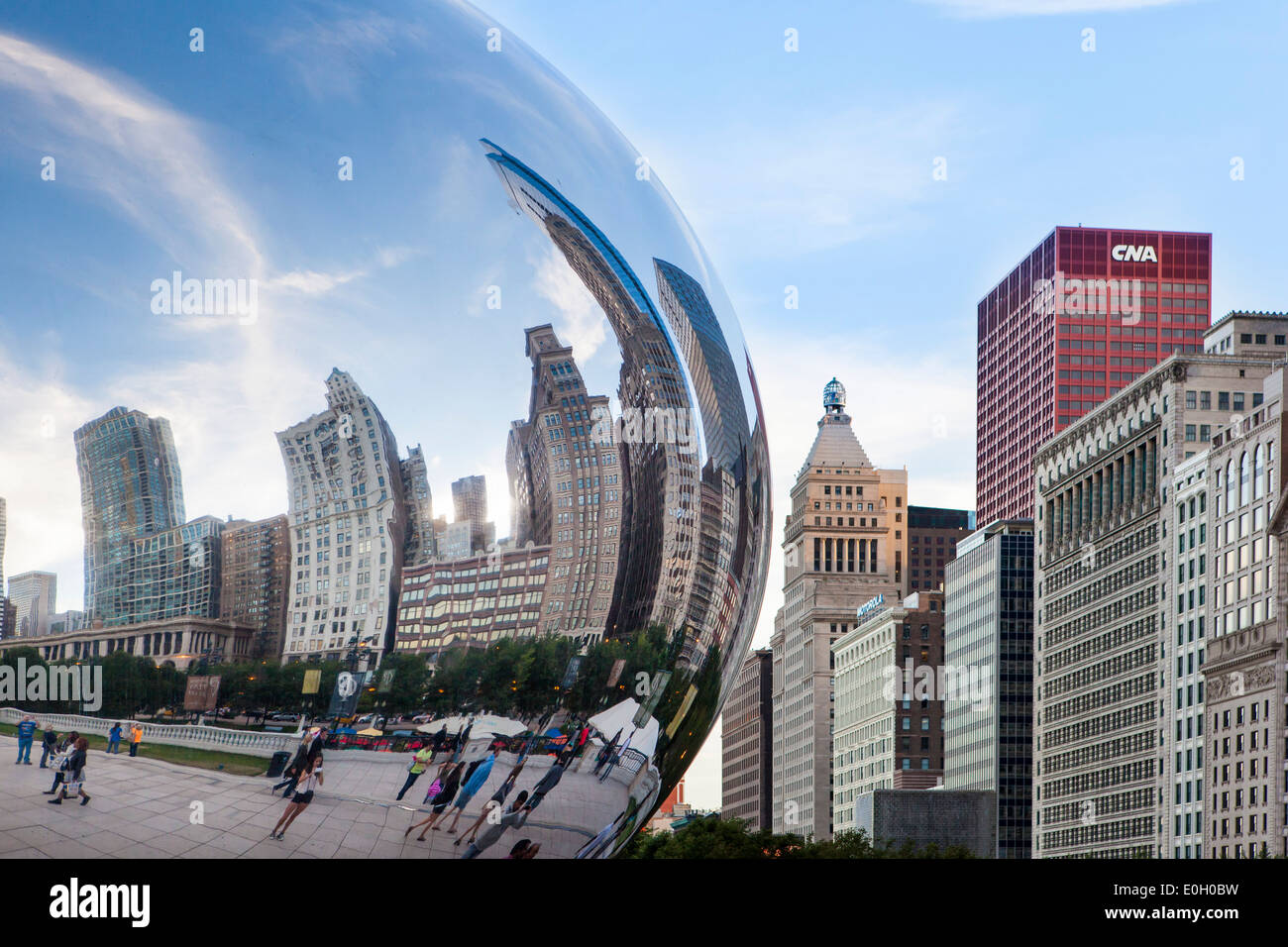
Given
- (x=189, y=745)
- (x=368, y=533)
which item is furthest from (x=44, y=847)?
(x=368, y=533)

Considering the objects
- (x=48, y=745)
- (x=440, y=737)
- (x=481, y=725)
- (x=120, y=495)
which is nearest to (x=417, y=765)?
(x=440, y=737)

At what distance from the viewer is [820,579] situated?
18625 centimetres

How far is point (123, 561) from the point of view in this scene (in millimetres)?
4543

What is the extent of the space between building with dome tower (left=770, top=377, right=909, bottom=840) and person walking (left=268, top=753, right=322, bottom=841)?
16991cm

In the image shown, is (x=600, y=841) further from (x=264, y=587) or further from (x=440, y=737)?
(x=264, y=587)

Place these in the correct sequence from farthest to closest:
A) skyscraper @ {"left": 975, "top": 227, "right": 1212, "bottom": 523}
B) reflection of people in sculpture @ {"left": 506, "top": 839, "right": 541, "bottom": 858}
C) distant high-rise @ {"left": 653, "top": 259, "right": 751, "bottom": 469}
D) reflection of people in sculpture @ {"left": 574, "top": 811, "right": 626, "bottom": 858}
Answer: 1. skyscraper @ {"left": 975, "top": 227, "right": 1212, "bottom": 523}
2. distant high-rise @ {"left": 653, "top": 259, "right": 751, "bottom": 469}
3. reflection of people in sculpture @ {"left": 574, "top": 811, "right": 626, "bottom": 858}
4. reflection of people in sculpture @ {"left": 506, "top": 839, "right": 541, "bottom": 858}

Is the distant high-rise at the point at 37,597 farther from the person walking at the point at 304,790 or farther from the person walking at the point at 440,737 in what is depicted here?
the person walking at the point at 440,737

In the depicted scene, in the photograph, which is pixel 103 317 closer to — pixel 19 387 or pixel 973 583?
pixel 19 387

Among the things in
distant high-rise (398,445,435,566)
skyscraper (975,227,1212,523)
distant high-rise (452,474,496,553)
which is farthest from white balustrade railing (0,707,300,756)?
skyscraper (975,227,1212,523)

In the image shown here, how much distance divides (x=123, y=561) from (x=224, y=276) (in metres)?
0.77

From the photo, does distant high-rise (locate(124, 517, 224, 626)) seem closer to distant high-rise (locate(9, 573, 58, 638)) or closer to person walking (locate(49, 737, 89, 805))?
distant high-rise (locate(9, 573, 58, 638))

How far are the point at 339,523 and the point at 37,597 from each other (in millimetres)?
773

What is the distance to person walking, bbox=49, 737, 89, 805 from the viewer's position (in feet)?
14.6
